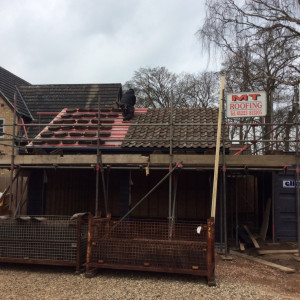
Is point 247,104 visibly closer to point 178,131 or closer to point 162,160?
point 178,131

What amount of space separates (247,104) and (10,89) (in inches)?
592

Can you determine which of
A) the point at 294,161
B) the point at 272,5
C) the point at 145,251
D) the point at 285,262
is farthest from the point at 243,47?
the point at 145,251

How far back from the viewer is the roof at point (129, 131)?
9.40m

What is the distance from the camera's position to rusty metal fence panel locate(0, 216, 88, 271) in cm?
668

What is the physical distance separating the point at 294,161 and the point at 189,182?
338 cm

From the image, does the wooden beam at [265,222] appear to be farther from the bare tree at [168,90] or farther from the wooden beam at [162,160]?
the bare tree at [168,90]

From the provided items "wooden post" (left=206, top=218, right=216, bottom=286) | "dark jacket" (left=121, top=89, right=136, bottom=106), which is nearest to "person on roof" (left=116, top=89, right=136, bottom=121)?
"dark jacket" (left=121, top=89, right=136, bottom=106)

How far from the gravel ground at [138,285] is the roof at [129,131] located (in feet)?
11.2

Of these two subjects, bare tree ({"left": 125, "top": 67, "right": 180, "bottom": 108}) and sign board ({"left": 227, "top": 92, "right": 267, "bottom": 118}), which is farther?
bare tree ({"left": 125, "top": 67, "right": 180, "bottom": 108})

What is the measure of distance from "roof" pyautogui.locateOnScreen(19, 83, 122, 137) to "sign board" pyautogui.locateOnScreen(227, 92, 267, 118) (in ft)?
32.1

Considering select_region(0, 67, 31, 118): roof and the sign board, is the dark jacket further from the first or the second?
select_region(0, 67, 31, 118): roof

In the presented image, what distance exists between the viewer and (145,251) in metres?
6.36

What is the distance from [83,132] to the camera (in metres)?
10.1

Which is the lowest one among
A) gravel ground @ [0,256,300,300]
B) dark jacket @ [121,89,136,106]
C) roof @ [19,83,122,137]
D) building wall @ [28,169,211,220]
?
gravel ground @ [0,256,300,300]
